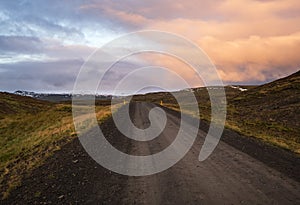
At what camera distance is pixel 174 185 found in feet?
25.3

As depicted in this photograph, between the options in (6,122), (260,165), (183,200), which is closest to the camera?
(183,200)

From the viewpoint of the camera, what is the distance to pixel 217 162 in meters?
10.2

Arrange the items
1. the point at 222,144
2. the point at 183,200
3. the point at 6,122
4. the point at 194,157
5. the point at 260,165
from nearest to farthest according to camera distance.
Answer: the point at 183,200, the point at 260,165, the point at 194,157, the point at 222,144, the point at 6,122

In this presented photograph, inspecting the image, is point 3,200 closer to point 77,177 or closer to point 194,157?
point 77,177

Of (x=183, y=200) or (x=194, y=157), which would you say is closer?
(x=183, y=200)

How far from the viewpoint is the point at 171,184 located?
7816mm

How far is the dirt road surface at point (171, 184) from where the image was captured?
6.75m

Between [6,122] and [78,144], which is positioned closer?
[78,144]

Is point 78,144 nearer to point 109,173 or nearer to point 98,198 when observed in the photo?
point 109,173

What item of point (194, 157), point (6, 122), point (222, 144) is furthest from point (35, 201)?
point (6, 122)

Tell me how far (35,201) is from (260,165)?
7.19 meters

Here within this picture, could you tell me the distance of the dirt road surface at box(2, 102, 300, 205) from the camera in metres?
6.75

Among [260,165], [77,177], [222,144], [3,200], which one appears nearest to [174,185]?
[77,177]

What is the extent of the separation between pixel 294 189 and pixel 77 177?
608 centimetres
